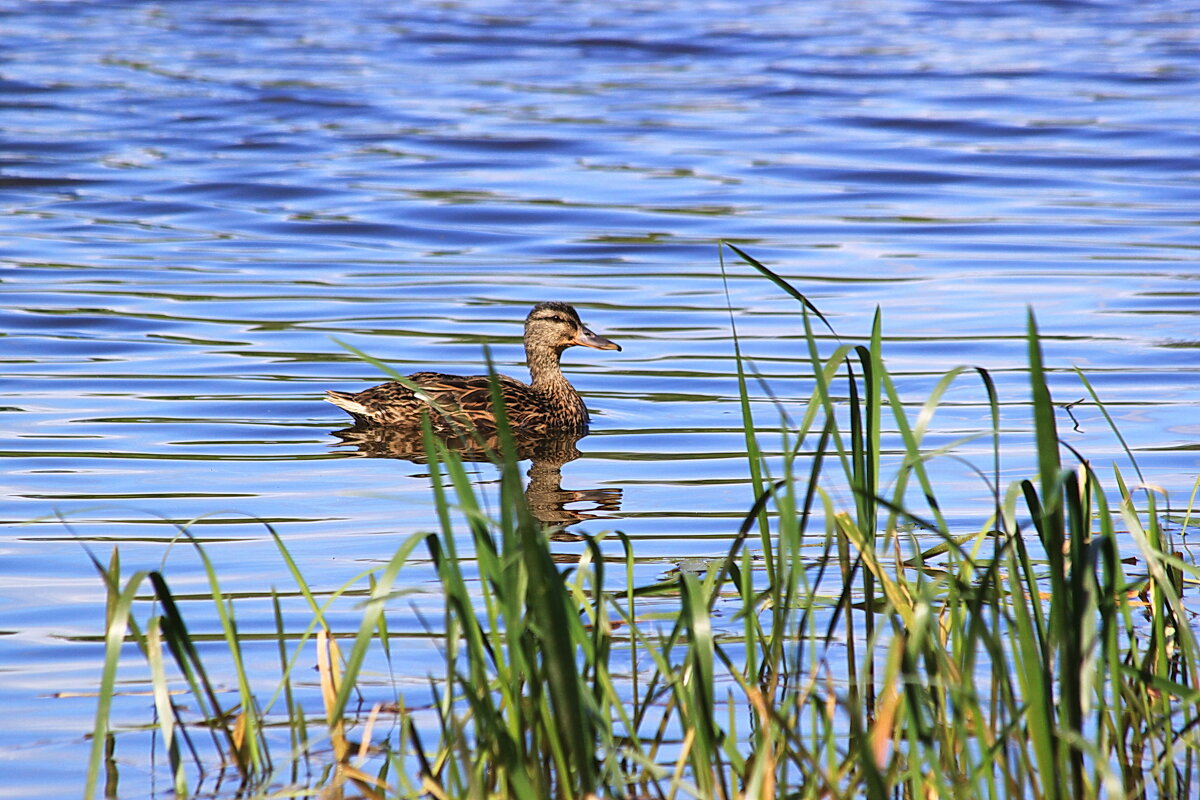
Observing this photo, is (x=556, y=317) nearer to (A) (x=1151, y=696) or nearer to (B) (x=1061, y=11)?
(A) (x=1151, y=696)

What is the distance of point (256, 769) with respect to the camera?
12.3ft

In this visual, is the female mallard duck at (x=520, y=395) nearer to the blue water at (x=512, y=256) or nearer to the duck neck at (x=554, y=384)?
the duck neck at (x=554, y=384)

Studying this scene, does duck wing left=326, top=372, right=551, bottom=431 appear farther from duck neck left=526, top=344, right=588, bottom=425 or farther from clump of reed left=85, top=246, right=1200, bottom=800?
clump of reed left=85, top=246, right=1200, bottom=800

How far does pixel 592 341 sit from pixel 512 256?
4.35 m

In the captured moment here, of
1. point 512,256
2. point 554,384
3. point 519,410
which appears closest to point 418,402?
point 519,410

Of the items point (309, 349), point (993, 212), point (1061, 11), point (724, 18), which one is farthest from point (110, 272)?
point (1061, 11)

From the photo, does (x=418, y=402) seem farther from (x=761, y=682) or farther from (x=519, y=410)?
(x=761, y=682)

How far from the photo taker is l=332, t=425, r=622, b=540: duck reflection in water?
671 centimetres

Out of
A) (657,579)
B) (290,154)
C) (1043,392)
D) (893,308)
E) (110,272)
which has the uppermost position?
(290,154)

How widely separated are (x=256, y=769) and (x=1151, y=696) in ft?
6.60

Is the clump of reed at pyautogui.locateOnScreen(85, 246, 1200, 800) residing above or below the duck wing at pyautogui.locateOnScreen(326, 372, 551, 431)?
below

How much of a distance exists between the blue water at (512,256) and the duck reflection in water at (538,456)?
0.49 feet

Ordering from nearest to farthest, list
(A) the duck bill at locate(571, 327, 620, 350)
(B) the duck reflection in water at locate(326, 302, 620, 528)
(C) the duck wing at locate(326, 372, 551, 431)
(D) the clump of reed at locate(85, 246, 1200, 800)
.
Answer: (D) the clump of reed at locate(85, 246, 1200, 800) → (B) the duck reflection in water at locate(326, 302, 620, 528) → (C) the duck wing at locate(326, 372, 551, 431) → (A) the duck bill at locate(571, 327, 620, 350)

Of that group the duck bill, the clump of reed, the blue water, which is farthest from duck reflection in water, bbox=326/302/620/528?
the clump of reed
